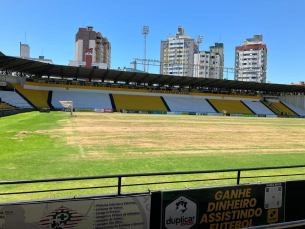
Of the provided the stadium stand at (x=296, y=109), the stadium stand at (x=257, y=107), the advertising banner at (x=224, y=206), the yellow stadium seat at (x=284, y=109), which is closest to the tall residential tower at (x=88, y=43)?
the stadium stand at (x=257, y=107)

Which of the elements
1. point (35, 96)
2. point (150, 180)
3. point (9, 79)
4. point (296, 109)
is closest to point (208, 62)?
point (296, 109)

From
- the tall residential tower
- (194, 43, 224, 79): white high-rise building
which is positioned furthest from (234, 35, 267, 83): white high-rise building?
the tall residential tower

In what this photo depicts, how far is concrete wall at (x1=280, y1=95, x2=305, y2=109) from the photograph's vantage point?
Answer: 82.6 meters

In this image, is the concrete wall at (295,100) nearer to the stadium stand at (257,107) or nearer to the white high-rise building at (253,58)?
the stadium stand at (257,107)

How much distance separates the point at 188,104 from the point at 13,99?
46129 mm

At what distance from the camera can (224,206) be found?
538 cm

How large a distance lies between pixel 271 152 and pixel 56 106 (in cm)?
5073

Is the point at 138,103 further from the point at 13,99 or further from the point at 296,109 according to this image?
the point at 296,109

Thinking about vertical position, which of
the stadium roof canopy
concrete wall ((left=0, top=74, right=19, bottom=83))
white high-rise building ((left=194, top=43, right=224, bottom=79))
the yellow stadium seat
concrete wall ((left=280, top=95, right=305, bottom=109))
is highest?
white high-rise building ((left=194, top=43, right=224, bottom=79))

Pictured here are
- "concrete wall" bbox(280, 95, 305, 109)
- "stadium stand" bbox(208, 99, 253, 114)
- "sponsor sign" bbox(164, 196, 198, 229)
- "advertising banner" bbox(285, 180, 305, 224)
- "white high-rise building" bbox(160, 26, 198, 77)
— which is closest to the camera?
"sponsor sign" bbox(164, 196, 198, 229)

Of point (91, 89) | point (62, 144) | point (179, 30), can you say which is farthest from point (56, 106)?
point (179, 30)

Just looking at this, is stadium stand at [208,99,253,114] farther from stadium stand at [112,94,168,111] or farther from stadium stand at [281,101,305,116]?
stadium stand at [281,101,305,116]

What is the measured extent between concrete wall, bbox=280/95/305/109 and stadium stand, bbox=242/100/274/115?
12.2 metres

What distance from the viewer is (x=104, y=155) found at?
479 inches
